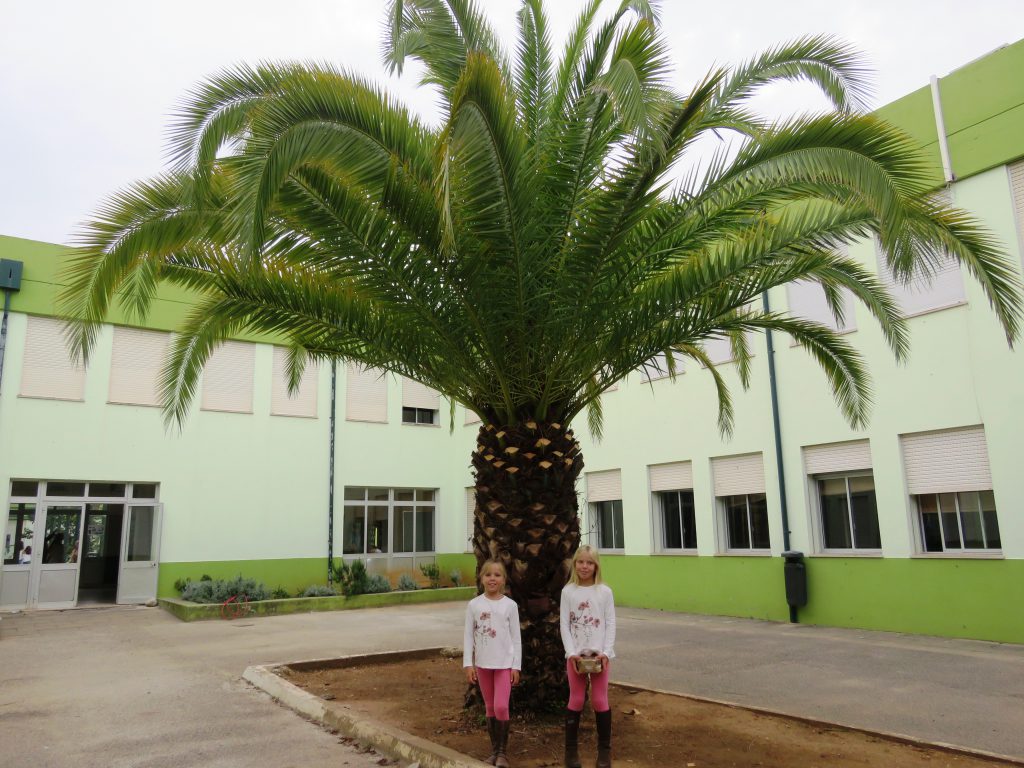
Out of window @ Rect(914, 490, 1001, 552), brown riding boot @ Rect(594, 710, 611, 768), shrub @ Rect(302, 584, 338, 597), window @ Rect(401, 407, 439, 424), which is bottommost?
brown riding boot @ Rect(594, 710, 611, 768)

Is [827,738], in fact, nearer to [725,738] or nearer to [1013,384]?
[725,738]

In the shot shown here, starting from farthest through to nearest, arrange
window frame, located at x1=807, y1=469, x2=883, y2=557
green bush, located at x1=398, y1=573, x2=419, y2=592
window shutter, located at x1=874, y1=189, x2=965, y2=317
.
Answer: green bush, located at x1=398, y1=573, x2=419, y2=592 < window frame, located at x1=807, y1=469, x2=883, y2=557 < window shutter, located at x1=874, y1=189, x2=965, y2=317

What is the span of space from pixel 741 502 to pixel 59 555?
14783mm

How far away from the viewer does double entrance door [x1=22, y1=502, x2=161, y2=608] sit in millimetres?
16688

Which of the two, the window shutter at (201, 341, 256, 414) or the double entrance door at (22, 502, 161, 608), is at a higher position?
the window shutter at (201, 341, 256, 414)

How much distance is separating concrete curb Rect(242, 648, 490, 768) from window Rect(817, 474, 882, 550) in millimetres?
9383

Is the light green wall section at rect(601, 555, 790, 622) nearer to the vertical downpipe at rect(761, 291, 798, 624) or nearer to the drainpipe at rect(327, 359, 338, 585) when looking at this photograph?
the vertical downpipe at rect(761, 291, 798, 624)

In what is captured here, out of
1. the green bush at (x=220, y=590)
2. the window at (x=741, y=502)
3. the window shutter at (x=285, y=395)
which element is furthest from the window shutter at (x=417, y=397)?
the window at (x=741, y=502)

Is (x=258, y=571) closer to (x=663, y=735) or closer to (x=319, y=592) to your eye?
(x=319, y=592)

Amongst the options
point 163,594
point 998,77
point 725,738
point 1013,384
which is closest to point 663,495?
point 1013,384

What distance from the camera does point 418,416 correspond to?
74.7 ft

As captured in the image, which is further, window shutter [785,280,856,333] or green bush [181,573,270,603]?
green bush [181,573,270,603]

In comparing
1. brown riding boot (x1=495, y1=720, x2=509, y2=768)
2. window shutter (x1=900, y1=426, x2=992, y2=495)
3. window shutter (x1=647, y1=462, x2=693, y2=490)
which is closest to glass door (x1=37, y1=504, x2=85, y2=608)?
window shutter (x1=647, y1=462, x2=693, y2=490)

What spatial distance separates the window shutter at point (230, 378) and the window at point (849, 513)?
13.8 meters
